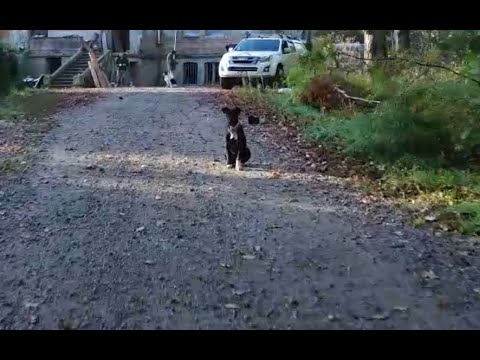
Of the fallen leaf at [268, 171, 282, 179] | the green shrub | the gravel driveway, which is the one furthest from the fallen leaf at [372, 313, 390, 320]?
the fallen leaf at [268, 171, 282, 179]

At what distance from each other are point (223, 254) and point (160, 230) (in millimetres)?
675

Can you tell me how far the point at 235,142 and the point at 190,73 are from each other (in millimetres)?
10391

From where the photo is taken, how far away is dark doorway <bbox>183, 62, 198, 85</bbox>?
15840mm

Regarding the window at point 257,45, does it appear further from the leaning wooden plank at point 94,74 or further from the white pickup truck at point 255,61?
the leaning wooden plank at point 94,74

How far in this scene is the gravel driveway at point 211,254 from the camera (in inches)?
121

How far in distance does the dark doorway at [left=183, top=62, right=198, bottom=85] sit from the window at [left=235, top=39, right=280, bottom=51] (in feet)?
9.28

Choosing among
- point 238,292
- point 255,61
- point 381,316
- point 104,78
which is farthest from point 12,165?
point 104,78

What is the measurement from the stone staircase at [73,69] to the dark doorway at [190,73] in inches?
96.4

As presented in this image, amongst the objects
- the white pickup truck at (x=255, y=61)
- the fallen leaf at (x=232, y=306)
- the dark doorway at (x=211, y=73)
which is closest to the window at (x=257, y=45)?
the white pickup truck at (x=255, y=61)

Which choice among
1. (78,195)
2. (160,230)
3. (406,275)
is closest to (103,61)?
(78,195)

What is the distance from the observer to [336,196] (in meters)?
5.45

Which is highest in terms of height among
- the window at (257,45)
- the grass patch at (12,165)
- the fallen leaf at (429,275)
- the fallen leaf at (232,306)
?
the fallen leaf at (232,306)

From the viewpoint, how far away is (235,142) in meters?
6.21

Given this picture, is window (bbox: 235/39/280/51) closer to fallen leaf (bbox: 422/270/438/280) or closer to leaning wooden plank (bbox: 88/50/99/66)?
leaning wooden plank (bbox: 88/50/99/66)
